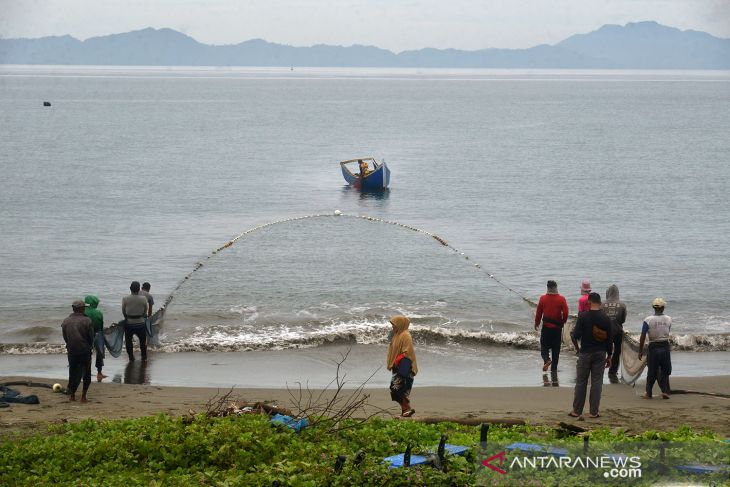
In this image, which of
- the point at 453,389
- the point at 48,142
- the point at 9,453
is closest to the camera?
the point at 9,453

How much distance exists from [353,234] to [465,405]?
77.0 ft

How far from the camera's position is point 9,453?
8984 millimetres

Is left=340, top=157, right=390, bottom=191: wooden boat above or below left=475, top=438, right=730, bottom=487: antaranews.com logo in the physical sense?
above

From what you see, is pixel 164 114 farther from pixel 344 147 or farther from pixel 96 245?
pixel 96 245

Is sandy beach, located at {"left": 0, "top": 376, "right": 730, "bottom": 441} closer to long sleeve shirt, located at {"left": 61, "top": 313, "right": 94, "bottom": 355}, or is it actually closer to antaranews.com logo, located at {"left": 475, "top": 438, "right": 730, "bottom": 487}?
long sleeve shirt, located at {"left": 61, "top": 313, "right": 94, "bottom": 355}

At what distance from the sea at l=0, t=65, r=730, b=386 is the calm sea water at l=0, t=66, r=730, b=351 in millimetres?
122

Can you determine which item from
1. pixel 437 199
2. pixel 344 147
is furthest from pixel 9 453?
pixel 344 147

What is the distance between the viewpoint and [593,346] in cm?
1103

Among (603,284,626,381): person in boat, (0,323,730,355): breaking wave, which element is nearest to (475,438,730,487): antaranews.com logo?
(603,284,626,381): person in boat

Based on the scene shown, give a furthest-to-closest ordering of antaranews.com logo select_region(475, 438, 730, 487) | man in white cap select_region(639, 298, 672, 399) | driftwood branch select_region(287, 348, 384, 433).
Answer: man in white cap select_region(639, 298, 672, 399) < driftwood branch select_region(287, 348, 384, 433) < antaranews.com logo select_region(475, 438, 730, 487)

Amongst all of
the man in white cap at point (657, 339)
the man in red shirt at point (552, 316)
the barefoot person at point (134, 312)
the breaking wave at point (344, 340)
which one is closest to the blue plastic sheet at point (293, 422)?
the man in white cap at point (657, 339)

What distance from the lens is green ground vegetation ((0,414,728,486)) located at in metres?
7.98

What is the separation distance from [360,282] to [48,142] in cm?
6294

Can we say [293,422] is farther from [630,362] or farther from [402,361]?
[630,362]
